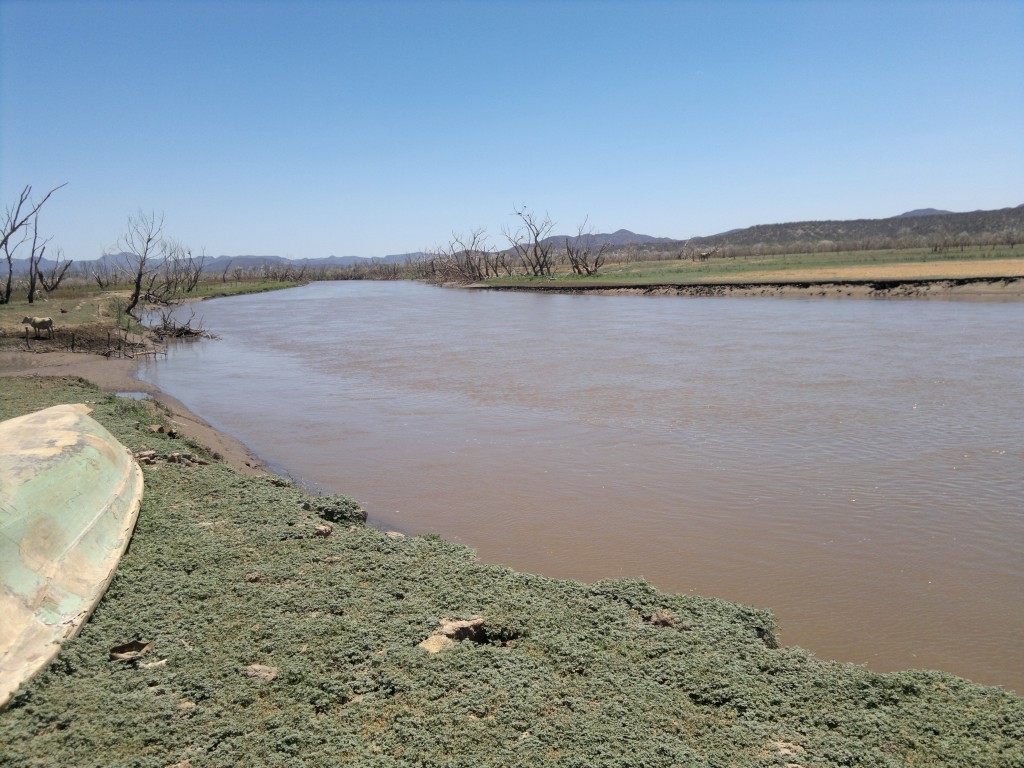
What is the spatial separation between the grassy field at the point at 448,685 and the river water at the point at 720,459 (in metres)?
0.95

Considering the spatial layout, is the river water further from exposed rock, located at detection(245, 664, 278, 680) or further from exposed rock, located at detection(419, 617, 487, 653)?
exposed rock, located at detection(245, 664, 278, 680)

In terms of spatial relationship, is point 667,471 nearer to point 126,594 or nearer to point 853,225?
point 126,594

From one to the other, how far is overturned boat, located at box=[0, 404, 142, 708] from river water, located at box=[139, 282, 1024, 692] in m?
2.39

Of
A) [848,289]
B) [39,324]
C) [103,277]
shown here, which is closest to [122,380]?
[39,324]

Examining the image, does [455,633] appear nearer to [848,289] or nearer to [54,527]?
[54,527]

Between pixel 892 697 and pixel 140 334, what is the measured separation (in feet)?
77.5

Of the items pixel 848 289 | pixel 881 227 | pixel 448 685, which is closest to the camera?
pixel 448 685

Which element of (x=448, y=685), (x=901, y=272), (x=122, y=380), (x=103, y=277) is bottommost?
(x=448, y=685)

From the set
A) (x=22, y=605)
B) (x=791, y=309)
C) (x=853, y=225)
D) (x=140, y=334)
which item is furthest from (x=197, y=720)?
(x=853, y=225)

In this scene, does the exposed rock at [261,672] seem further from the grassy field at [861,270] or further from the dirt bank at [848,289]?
the grassy field at [861,270]

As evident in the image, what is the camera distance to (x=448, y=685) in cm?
346

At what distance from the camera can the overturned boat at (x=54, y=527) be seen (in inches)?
146

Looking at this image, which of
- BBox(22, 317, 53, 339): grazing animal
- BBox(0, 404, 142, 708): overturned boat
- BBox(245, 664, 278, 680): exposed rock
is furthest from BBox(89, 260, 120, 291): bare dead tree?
BBox(245, 664, 278, 680): exposed rock

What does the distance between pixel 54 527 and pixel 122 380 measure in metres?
11.4
